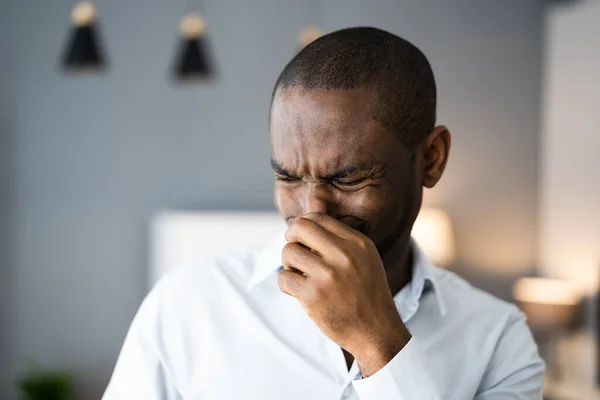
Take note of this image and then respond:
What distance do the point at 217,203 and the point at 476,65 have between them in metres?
1.94

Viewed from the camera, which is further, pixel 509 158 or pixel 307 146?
pixel 509 158

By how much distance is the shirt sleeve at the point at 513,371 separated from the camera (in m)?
1.19

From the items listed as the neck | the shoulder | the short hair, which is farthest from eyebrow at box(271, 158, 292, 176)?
the shoulder

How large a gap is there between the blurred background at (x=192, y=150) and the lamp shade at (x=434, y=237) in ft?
0.45

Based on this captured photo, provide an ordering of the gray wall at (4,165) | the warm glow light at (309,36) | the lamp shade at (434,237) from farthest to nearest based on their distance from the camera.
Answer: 1. the lamp shade at (434,237)
2. the gray wall at (4,165)
3. the warm glow light at (309,36)

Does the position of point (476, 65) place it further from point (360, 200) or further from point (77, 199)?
point (360, 200)

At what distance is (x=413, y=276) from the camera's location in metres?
1.26

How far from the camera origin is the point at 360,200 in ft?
3.31

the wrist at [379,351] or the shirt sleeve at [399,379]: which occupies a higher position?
the wrist at [379,351]

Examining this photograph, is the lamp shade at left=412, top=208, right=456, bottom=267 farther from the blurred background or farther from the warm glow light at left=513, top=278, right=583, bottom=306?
the warm glow light at left=513, top=278, right=583, bottom=306

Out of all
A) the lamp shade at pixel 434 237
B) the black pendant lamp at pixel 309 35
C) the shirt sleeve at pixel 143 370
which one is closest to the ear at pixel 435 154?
the shirt sleeve at pixel 143 370

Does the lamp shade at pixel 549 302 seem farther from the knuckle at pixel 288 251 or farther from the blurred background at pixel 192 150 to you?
the knuckle at pixel 288 251

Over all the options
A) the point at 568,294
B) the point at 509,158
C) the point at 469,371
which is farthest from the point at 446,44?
the point at 469,371

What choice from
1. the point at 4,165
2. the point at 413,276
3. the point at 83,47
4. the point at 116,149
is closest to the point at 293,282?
the point at 413,276
